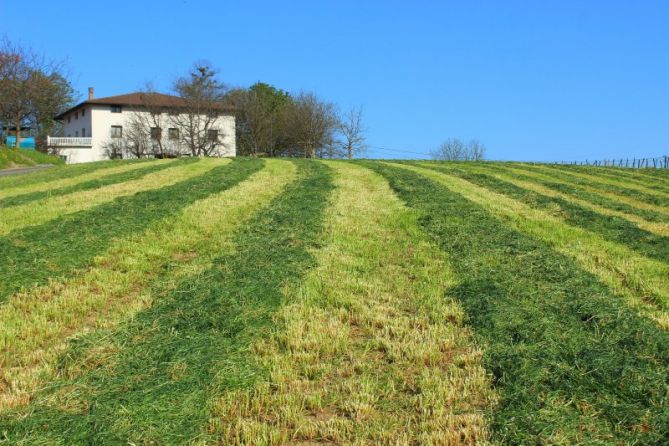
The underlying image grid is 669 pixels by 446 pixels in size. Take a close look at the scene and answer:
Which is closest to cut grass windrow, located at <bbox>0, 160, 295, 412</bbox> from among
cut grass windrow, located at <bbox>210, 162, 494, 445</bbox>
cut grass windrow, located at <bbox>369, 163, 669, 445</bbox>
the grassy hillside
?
cut grass windrow, located at <bbox>210, 162, 494, 445</bbox>

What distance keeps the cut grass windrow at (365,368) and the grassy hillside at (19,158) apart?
35.4 metres

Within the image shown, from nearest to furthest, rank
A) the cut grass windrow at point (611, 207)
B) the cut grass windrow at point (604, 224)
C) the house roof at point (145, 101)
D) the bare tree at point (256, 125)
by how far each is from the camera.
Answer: the cut grass windrow at point (604, 224) → the cut grass windrow at point (611, 207) → the house roof at point (145, 101) → the bare tree at point (256, 125)

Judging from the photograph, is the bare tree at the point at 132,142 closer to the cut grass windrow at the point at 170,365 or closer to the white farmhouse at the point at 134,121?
the white farmhouse at the point at 134,121

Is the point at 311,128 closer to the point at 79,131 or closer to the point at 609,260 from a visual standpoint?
the point at 79,131

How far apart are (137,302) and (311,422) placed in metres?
3.12

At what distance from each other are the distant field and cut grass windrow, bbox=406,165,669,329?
5 cm

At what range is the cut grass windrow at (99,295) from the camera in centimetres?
445

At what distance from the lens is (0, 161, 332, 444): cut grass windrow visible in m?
3.41

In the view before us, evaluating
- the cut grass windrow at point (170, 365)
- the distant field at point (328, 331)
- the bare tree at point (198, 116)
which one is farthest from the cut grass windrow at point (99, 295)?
the bare tree at point (198, 116)

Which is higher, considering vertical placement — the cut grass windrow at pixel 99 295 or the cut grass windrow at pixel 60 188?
the cut grass windrow at pixel 60 188

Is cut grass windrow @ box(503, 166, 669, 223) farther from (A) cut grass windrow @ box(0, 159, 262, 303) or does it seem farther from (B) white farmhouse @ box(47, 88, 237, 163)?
(B) white farmhouse @ box(47, 88, 237, 163)

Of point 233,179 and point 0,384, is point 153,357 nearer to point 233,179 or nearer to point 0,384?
point 0,384

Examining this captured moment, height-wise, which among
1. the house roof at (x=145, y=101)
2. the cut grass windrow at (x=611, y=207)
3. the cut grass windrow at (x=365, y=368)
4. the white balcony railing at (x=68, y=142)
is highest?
the house roof at (x=145, y=101)

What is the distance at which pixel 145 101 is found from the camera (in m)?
68.0
